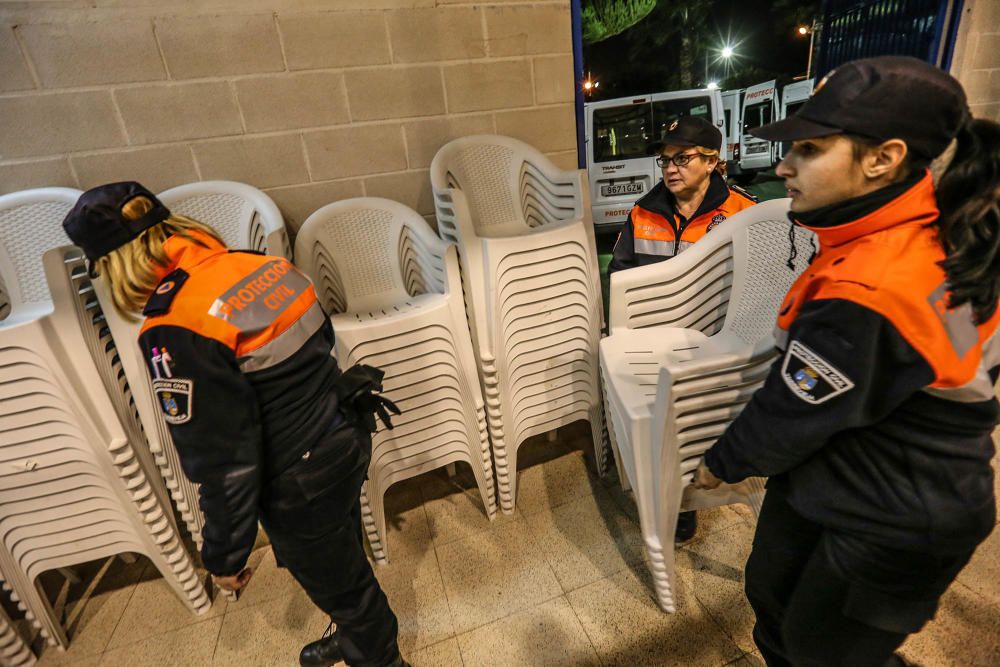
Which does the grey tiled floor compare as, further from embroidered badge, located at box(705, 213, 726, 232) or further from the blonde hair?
the blonde hair

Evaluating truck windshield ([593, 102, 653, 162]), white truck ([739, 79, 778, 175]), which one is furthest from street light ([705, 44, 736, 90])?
truck windshield ([593, 102, 653, 162])

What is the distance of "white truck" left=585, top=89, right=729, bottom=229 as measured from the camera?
571cm

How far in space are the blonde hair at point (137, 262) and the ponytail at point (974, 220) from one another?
1571 mm

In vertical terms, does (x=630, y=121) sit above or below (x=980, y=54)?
below

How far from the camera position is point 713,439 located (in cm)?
158

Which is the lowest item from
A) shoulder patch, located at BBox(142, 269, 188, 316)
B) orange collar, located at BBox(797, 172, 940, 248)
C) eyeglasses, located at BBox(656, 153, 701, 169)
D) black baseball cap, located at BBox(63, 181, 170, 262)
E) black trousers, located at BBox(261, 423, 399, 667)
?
black trousers, located at BBox(261, 423, 399, 667)

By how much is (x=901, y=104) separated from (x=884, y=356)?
44 centimetres

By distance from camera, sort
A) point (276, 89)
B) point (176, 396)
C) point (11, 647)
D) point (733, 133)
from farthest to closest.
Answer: point (733, 133)
point (276, 89)
point (11, 647)
point (176, 396)

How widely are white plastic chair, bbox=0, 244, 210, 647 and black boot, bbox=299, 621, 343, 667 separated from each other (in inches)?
25.2

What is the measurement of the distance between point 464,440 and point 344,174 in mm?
1451

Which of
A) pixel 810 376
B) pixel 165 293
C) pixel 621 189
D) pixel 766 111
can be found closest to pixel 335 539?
pixel 165 293

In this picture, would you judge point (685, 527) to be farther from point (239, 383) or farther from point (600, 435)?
point (239, 383)

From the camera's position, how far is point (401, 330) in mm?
1882

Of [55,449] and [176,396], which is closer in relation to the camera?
[176,396]
